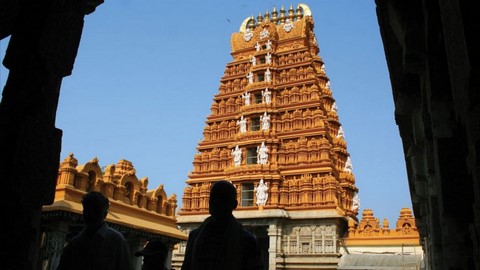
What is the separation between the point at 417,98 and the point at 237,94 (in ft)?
83.2

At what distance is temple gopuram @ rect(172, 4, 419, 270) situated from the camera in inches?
978

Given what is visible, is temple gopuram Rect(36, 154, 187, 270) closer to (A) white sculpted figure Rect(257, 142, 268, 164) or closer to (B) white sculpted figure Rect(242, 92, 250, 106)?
(A) white sculpted figure Rect(257, 142, 268, 164)

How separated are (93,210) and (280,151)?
24.9 meters

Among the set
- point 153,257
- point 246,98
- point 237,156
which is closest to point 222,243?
point 153,257

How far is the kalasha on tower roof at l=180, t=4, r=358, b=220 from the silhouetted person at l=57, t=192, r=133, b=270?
72.3 ft

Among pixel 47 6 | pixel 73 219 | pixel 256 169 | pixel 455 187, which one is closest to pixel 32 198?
pixel 47 6

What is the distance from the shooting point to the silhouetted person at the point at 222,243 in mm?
3129

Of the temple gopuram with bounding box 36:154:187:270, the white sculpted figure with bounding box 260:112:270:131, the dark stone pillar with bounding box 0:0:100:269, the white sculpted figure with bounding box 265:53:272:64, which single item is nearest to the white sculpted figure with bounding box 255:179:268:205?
the white sculpted figure with bounding box 260:112:270:131

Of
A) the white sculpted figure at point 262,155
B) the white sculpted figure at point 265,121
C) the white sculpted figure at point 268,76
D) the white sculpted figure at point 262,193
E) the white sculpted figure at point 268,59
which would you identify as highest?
the white sculpted figure at point 268,59

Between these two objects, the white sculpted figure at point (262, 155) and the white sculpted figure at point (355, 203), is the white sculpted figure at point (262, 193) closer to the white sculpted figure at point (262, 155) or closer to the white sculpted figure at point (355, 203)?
the white sculpted figure at point (262, 155)

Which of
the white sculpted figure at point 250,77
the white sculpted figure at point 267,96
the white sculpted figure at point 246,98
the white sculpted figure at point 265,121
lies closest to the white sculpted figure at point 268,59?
the white sculpted figure at point 250,77

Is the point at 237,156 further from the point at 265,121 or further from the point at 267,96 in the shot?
the point at 267,96

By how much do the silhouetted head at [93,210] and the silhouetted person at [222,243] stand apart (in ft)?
2.87

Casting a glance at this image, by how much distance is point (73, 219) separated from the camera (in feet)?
48.7
